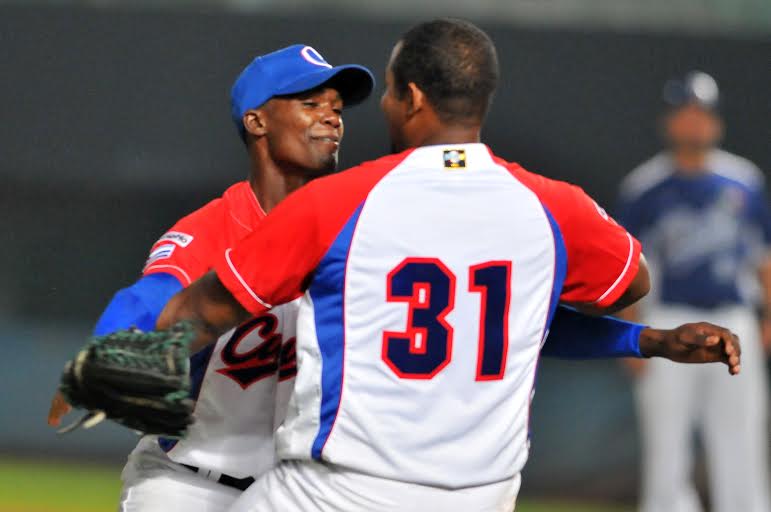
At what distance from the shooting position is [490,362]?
266 centimetres

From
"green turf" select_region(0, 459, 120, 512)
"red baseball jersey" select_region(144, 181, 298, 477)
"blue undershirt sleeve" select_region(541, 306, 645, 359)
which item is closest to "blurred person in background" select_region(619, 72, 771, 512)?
→ "green turf" select_region(0, 459, 120, 512)

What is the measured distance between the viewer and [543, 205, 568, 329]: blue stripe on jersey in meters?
2.71

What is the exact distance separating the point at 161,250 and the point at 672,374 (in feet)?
14.4

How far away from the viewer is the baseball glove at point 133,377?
2596 mm

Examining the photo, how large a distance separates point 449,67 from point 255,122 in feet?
2.98

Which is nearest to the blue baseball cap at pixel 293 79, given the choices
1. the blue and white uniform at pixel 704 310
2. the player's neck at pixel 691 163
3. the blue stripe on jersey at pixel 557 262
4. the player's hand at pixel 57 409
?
the blue stripe on jersey at pixel 557 262

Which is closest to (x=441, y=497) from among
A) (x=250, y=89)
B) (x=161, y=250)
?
(x=161, y=250)

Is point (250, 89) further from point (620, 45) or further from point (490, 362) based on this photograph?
point (620, 45)

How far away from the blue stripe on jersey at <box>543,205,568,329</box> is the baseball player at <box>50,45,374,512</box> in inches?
27.3

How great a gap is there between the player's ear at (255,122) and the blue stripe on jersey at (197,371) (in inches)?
23.9

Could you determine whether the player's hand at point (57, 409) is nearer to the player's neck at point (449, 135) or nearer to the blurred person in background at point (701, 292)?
the player's neck at point (449, 135)

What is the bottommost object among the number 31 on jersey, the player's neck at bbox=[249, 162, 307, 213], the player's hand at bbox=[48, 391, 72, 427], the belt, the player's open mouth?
the belt

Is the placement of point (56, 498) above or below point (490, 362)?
below

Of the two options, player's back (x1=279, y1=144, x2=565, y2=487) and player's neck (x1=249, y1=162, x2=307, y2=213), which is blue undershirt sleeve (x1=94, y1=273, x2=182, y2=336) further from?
player's neck (x1=249, y1=162, x2=307, y2=213)
